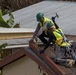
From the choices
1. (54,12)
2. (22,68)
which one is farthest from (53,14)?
(22,68)

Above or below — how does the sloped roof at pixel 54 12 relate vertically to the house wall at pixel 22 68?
below

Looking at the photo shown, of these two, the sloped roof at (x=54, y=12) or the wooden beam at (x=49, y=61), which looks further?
the sloped roof at (x=54, y=12)

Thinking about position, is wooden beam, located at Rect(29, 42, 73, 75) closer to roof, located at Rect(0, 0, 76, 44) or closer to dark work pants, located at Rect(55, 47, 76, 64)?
dark work pants, located at Rect(55, 47, 76, 64)

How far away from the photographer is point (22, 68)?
27.6 ft

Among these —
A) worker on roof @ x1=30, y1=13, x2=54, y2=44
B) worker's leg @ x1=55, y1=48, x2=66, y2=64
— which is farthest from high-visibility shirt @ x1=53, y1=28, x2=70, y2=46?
worker on roof @ x1=30, y1=13, x2=54, y2=44

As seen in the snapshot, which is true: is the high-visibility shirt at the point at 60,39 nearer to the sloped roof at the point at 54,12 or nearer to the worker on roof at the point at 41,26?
the worker on roof at the point at 41,26

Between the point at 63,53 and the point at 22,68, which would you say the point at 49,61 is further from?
the point at 22,68

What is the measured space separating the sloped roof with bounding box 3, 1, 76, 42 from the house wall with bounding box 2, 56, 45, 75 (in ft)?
17.4

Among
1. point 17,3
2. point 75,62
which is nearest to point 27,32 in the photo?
point 75,62

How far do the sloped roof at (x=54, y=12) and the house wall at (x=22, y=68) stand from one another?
530cm

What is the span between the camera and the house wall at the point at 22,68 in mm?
8133

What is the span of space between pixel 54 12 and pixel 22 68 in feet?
34.5

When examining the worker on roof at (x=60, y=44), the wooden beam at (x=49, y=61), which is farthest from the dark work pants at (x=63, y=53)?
the wooden beam at (x=49, y=61)

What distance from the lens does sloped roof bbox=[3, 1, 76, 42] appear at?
50.9ft
